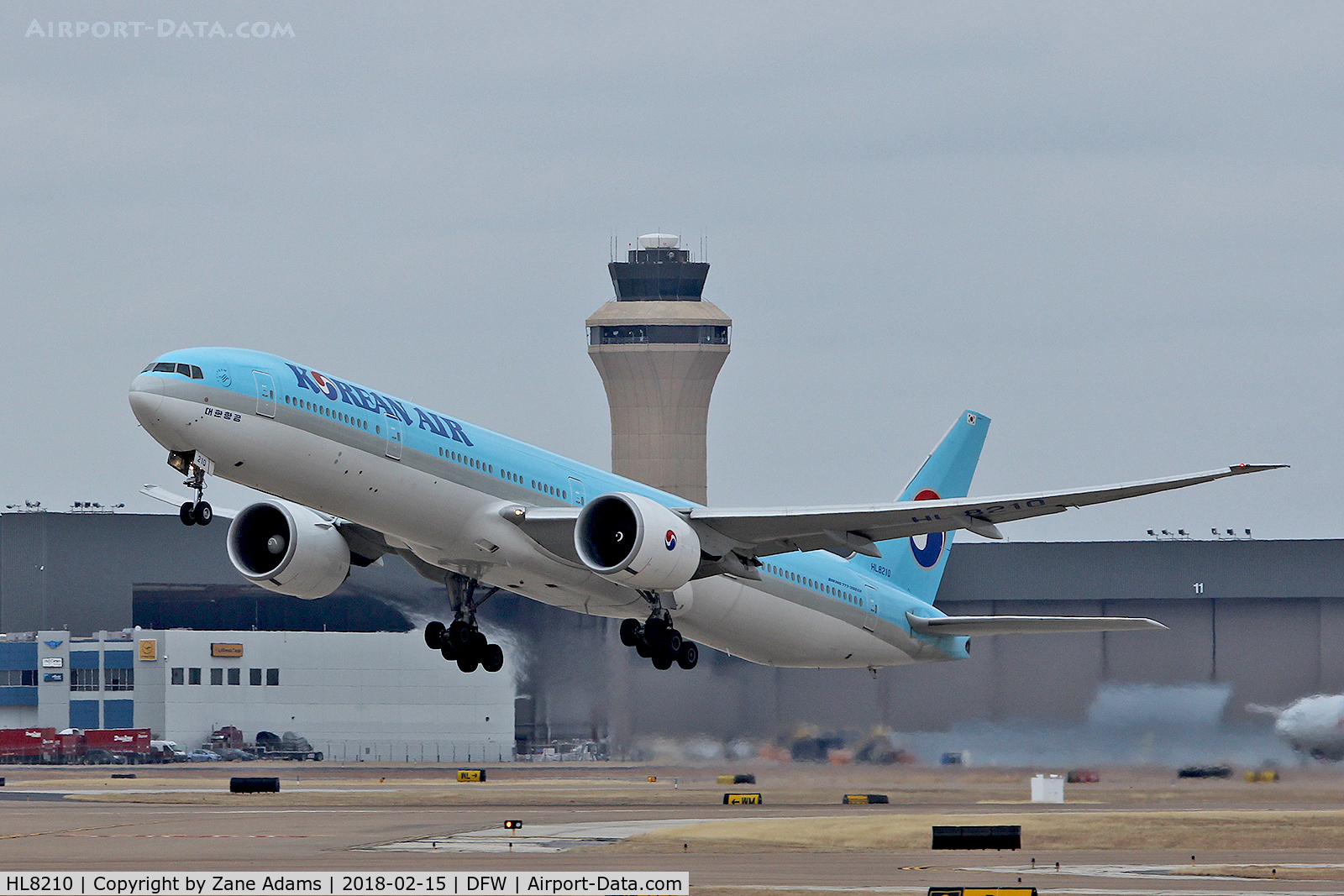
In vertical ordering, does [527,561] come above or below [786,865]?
above

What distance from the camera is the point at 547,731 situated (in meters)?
77.2

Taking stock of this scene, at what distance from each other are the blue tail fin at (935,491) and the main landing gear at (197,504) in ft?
73.9

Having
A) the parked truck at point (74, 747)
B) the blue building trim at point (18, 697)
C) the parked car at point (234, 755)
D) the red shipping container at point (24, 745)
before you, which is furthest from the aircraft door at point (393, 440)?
the blue building trim at point (18, 697)

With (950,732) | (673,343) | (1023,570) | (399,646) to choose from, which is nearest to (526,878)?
(950,732)

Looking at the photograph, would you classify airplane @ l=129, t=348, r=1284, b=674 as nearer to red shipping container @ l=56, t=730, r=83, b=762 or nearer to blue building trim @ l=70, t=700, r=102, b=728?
red shipping container @ l=56, t=730, r=83, b=762

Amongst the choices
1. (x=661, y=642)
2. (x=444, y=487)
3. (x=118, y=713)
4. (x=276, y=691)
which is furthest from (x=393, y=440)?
(x=118, y=713)

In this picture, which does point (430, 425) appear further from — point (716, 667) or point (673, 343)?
point (673, 343)

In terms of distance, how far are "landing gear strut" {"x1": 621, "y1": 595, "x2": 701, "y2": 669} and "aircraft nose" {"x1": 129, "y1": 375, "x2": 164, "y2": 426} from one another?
1233 cm

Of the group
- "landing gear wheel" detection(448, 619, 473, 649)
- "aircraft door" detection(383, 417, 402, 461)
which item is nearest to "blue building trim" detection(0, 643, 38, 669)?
"landing gear wheel" detection(448, 619, 473, 649)

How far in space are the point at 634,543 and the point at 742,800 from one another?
17.0 m

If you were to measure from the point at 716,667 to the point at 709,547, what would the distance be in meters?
A: 24.8

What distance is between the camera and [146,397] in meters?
34.2

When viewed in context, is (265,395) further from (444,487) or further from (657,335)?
(657,335)

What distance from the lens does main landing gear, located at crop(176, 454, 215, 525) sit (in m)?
35.1
